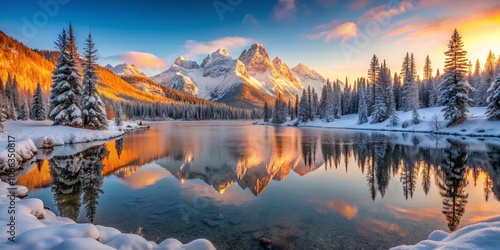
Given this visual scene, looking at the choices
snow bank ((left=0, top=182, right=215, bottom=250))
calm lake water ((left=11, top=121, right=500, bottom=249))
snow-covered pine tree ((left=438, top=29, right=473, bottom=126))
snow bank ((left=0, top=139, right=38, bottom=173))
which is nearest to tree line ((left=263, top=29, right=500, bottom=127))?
snow-covered pine tree ((left=438, top=29, right=473, bottom=126))

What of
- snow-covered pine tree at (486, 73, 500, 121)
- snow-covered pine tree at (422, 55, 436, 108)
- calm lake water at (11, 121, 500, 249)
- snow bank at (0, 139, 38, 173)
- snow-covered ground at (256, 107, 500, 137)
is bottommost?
calm lake water at (11, 121, 500, 249)

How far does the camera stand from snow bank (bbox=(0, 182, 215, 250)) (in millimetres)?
4582

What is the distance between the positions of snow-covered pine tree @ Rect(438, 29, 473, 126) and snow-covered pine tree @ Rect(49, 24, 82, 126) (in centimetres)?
6129

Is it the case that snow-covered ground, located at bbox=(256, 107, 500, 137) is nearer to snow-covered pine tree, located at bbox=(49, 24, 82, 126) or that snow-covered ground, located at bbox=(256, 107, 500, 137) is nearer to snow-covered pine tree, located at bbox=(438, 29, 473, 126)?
snow-covered pine tree, located at bbox=(438, 29, 473, 126)

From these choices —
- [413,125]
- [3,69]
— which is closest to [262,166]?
[413,125]

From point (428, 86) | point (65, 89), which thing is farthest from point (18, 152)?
point (428, 86)

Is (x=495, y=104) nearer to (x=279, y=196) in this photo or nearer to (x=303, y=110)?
(x=279, y=196)

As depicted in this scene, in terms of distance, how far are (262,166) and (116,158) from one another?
45.3 ft

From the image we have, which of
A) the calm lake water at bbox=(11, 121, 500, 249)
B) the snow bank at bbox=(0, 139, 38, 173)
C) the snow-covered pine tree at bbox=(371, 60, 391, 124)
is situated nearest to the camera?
the calm lake water at bbox=(11, 121, 500, 249)

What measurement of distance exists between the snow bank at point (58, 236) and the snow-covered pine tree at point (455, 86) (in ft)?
178

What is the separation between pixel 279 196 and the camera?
44.2 ft

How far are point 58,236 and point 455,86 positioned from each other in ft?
190

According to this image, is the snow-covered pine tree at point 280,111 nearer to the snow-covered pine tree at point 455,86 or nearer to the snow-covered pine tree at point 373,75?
the snow-covered pine tree at point 373,75

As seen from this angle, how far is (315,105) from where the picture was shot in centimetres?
10662
